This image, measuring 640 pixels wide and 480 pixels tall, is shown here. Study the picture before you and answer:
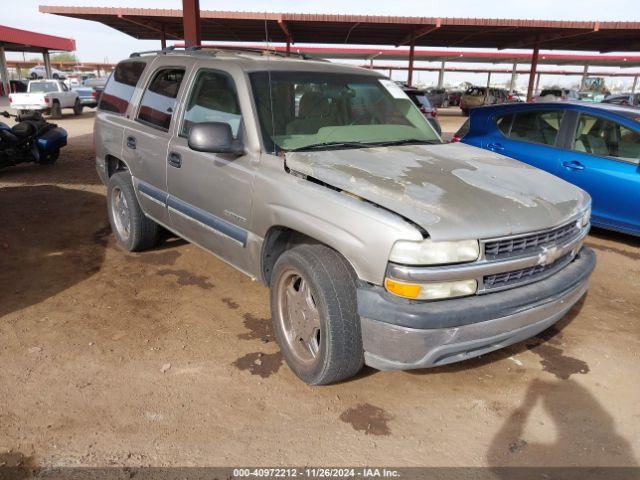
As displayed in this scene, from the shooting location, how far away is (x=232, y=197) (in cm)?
335

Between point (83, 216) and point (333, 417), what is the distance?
192 inches

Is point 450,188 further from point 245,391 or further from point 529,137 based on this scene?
point 529,137

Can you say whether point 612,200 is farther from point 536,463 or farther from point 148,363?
point 148,363

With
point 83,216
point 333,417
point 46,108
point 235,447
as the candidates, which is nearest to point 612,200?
point 333,417

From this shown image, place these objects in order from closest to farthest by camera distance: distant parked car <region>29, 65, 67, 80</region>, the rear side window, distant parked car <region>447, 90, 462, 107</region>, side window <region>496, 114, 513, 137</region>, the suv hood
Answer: the suv hood < the rear side window < side window <region>496, 114, 513, 137</region> < distant parked car <region>29, 65, 67, 80</region> < distant parked car <region>447, 90, 462, 107</region>

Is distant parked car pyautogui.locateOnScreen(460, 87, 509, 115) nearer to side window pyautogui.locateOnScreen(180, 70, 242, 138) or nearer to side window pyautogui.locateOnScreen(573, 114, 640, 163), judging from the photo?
side window pyautogui.locateOnScreen(573, 114, 640, 163)

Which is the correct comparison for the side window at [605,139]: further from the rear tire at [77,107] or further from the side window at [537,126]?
the rear tire at [77,107]

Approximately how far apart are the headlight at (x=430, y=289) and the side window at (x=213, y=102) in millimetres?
1622

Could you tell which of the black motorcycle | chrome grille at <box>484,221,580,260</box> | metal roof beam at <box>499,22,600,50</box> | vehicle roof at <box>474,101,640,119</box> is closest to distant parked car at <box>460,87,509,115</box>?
metal roof beam at <box>499,22,600,50</box>

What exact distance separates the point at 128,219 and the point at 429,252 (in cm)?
360

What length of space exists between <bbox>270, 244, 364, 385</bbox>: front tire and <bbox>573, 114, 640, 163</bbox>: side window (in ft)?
14.4

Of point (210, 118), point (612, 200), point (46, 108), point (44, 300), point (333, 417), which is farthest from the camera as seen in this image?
point (46, 108)

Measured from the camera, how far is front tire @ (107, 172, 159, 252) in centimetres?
475

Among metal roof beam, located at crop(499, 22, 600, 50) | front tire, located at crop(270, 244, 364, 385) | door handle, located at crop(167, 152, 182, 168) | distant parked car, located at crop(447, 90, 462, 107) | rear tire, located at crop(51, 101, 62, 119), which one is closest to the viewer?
front tire, located at crop(270, 244, 364, 385)
